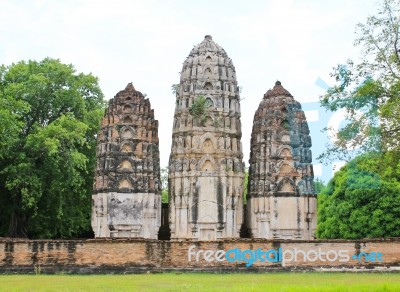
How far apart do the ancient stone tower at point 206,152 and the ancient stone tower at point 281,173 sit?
1.08m

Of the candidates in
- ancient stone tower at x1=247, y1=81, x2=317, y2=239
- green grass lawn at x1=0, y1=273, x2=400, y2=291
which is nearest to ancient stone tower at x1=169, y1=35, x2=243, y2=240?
ancient stone tower at x1=247, y1=81, x2=317, y2=239

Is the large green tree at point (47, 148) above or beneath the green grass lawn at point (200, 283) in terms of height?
above

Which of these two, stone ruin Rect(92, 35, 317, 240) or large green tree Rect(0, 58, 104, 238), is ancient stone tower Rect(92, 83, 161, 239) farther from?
large green tree Rect(0, 58, 104, 238)

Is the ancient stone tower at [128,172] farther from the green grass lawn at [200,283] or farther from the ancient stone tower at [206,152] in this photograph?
the green grass lawn at [200,283]

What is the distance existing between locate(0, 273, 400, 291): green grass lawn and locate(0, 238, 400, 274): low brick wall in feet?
3.85

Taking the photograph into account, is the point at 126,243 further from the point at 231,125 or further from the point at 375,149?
the point at 231,125

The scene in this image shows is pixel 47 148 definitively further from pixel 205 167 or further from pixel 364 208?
pixel 364 208

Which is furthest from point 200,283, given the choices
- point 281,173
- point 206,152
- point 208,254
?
point 281,173

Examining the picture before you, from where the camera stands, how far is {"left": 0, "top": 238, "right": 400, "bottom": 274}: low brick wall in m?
23.7

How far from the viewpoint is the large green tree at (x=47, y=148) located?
34.6 metres

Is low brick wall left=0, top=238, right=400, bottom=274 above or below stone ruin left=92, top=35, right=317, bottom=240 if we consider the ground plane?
below

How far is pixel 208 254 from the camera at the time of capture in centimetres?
2431

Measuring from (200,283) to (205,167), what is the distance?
1517 cm

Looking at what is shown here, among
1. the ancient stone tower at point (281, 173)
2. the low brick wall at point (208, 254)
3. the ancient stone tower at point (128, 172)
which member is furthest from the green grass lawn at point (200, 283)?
the ancient stone tower at point (281, 173)
